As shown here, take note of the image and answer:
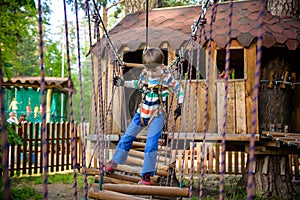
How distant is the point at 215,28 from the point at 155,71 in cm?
279

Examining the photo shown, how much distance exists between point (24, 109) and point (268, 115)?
13252 millimetres

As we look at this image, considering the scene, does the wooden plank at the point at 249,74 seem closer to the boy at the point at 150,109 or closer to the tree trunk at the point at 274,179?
the tree trunk at the point at 274,179

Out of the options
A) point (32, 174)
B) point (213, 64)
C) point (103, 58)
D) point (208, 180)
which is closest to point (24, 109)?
point (32, 174)

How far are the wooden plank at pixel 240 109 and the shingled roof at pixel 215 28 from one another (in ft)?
2.20

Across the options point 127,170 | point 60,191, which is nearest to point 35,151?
point 60,191

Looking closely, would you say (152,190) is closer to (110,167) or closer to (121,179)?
(121,179)

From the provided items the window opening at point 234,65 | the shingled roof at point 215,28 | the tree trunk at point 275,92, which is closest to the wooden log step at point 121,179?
the shingled roof at point 215,28

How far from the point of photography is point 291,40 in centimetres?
515

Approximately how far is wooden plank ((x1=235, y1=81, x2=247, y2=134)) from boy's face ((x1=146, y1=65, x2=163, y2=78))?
7.30ft

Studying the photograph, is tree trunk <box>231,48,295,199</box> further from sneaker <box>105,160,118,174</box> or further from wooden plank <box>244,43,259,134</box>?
sneaker <box>105,160,118,174</box>

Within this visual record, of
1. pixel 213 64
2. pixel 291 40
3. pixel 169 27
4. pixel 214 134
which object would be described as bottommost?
pixel 214 134

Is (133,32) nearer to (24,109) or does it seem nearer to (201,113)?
(201,113)

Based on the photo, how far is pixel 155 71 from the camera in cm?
313

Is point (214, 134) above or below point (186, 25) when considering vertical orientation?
below
